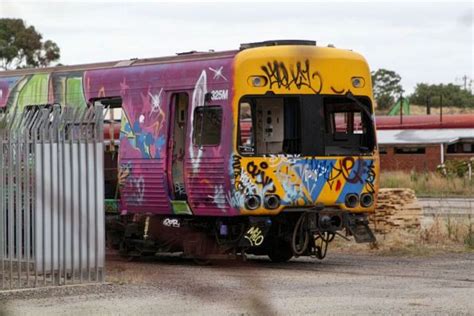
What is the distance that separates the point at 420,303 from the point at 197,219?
5.51 metres

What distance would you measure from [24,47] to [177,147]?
46.3ft

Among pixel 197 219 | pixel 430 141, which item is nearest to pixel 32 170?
pixel 197 219

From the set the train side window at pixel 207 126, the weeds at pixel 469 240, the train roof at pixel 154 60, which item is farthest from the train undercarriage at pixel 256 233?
the weeds at pixel 469 240

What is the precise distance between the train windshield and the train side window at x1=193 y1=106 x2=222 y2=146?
374 millimetres

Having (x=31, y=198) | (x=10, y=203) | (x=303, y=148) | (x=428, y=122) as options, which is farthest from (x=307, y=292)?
(x=428, y=122)

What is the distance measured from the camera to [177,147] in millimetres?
16625

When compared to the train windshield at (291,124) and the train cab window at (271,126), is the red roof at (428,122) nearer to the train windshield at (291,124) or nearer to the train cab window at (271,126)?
the train windshield at (291,124)

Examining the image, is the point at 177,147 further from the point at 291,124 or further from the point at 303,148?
the point at 303,148

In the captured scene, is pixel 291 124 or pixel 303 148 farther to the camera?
pixel 291 124

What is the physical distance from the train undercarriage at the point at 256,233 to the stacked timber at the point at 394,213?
12.8 feet

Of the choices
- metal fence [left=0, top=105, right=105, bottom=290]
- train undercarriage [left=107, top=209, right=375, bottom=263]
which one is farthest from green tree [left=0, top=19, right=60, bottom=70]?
train undercarriage [left=107, top=209, right=375, bottom=263]

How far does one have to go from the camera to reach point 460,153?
199 feet

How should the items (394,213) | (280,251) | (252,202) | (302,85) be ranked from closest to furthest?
(252,202) → (302,85) → (280,251) → (394,213)

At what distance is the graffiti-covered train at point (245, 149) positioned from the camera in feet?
52.0
